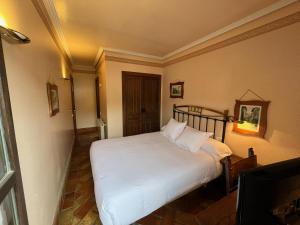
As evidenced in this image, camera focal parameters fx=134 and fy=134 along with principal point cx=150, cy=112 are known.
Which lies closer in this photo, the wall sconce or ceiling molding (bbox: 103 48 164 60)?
the wall sconce

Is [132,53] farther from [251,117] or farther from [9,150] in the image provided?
[9,150]

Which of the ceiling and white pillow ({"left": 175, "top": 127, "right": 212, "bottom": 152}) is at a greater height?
the ceiling

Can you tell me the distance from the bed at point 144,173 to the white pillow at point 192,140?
0.10 metres

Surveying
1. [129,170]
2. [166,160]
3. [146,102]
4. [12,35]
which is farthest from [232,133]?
[12,35]

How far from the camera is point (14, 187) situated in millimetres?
794

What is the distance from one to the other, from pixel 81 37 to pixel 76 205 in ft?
9.16

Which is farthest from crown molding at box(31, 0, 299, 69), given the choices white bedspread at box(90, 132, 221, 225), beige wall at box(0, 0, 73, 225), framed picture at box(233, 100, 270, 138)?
white bedspread at box(90, 132, 221, 225)

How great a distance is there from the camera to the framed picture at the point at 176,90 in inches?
125

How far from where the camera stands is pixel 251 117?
187 centimetres

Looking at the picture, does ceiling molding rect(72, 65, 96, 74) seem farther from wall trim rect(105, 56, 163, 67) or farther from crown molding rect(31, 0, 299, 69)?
wall trim rect(105, 56, 163, 67)

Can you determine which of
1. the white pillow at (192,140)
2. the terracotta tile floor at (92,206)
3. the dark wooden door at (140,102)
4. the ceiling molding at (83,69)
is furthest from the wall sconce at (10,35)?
the ceiling molding at (83,69)

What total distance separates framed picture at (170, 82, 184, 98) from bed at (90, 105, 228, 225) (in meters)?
0.80

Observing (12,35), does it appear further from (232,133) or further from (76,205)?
(232,133)

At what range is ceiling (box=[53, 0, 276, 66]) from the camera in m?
1.60
